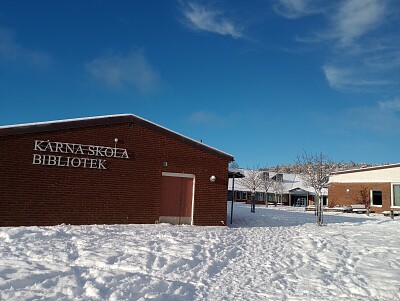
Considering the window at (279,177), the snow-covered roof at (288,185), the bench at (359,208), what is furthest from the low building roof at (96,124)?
the window at (279,177)

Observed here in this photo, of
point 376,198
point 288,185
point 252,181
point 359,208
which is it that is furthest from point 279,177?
point 359,208

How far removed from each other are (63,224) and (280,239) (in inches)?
312

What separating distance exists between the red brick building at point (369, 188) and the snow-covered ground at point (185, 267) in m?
20.3

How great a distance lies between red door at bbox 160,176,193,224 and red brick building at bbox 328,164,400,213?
72.2 ft

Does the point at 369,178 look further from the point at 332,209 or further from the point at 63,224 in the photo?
the point at 63,224

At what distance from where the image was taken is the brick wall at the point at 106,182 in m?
12.7

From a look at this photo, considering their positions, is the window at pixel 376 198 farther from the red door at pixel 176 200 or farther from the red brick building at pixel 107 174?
the red door at pixel 176 200

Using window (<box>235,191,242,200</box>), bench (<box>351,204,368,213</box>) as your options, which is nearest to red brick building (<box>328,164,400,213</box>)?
bench (<box>351,204,368,213</box>)

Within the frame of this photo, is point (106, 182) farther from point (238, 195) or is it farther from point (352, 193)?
point (238, 195)

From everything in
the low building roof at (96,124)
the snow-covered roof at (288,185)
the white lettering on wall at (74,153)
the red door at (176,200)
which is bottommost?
the red door at (176,200)

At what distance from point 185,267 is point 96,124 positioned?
7925 mm

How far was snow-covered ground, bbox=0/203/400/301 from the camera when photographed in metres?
6.15

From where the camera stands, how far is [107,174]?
14.2 metres

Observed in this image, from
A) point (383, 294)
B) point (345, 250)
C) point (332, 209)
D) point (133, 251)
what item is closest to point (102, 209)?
point (133, 251)
